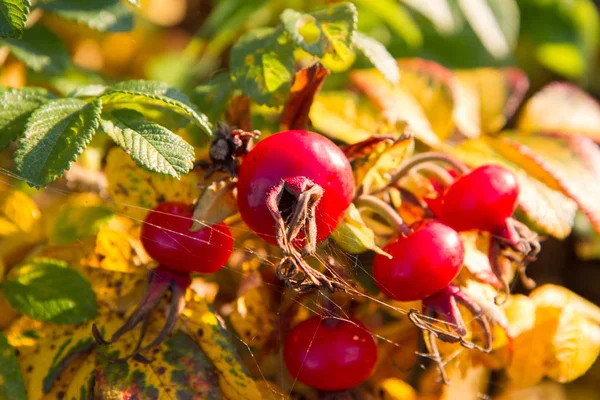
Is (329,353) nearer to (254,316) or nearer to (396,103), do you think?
(254,316)

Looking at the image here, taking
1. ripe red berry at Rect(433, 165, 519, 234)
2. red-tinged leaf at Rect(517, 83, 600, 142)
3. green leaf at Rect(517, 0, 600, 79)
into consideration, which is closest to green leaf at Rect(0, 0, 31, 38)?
ripe red berry at Rect(433, 165, 519, 234)

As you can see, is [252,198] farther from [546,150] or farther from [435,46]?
[435,46]

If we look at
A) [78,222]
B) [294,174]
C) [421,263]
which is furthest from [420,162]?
[78,222]

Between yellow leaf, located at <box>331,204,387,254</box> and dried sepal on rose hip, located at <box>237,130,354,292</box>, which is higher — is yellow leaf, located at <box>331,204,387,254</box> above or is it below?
below

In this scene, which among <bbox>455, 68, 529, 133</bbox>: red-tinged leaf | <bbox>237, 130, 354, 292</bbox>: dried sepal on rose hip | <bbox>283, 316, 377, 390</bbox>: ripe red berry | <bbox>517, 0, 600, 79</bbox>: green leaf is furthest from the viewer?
<bbox>517, 0, 600, 79</bbox>: green leaf

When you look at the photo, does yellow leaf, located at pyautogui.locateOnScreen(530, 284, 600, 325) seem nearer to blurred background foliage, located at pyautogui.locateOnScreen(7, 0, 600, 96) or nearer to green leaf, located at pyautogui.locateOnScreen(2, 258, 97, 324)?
blurred background foliage, located at pyautogui.locateOnScreen(7, 0, 600, 96)

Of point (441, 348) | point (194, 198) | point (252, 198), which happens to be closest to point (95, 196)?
point (194, 198)
